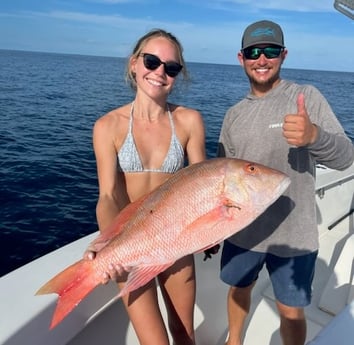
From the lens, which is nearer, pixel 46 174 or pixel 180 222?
pixel 180 222

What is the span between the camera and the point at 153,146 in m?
2.23

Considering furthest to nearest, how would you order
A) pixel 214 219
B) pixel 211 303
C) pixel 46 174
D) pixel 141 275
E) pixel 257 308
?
pixel 46 174, pixel 257 308, pixel 211 303, pixel 141 275, pixel 214 219

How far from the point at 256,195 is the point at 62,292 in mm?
948

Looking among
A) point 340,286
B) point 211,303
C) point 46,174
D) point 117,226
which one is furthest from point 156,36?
point 46,174

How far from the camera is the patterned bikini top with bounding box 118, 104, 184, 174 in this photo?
7.04ft

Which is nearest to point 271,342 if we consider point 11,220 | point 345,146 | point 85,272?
point 345,146

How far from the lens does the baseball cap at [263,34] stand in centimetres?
233

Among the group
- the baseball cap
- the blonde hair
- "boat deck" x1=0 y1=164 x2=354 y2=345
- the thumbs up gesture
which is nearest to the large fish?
the thumbs up gesture

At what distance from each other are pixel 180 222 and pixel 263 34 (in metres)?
1.41

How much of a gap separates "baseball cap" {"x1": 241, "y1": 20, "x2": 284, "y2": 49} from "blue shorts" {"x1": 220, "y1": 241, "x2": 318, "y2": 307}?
1362 millimetres

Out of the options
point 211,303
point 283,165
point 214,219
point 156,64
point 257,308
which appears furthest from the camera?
point 257,308

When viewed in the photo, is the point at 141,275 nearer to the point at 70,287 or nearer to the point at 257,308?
the point at 70,287

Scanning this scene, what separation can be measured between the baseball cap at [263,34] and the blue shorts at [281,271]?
1.36m

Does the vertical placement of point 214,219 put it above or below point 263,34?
below
